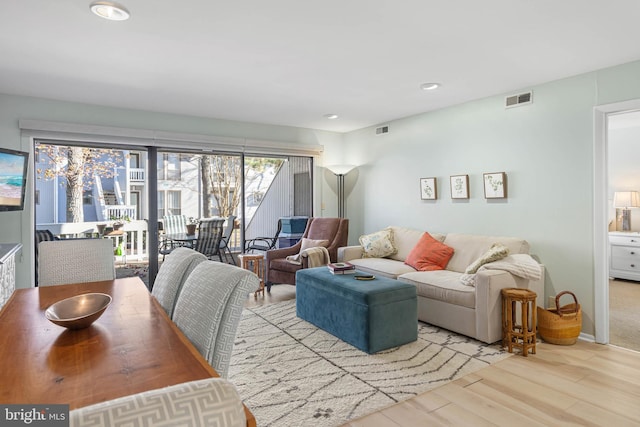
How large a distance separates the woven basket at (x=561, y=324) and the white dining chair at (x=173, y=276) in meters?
3.01

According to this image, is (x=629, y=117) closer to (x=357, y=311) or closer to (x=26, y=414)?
(x=357, y=311)

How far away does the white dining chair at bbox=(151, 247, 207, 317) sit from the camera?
1.90 metres

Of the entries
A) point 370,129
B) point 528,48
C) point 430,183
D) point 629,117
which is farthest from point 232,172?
point 629,117

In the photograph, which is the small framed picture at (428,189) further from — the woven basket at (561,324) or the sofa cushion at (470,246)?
the woven basket at (561,324)

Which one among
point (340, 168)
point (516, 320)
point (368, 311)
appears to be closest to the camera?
point (368, 311)

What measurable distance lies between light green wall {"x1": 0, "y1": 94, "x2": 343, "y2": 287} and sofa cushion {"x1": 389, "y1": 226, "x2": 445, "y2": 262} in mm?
2361

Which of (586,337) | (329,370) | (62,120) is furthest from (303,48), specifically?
(586,337)

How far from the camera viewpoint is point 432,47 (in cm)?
280

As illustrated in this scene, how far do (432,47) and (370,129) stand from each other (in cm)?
297

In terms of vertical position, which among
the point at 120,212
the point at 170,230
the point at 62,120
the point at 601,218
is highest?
the point at 62,120

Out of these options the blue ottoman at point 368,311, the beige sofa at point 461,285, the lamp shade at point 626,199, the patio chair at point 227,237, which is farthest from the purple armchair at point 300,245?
the lamp shade at point 626,199

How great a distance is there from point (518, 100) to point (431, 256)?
73.8 inches

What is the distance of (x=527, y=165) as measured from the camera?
3793 millimetres

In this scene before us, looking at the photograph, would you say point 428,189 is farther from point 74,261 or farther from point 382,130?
point 74,261
